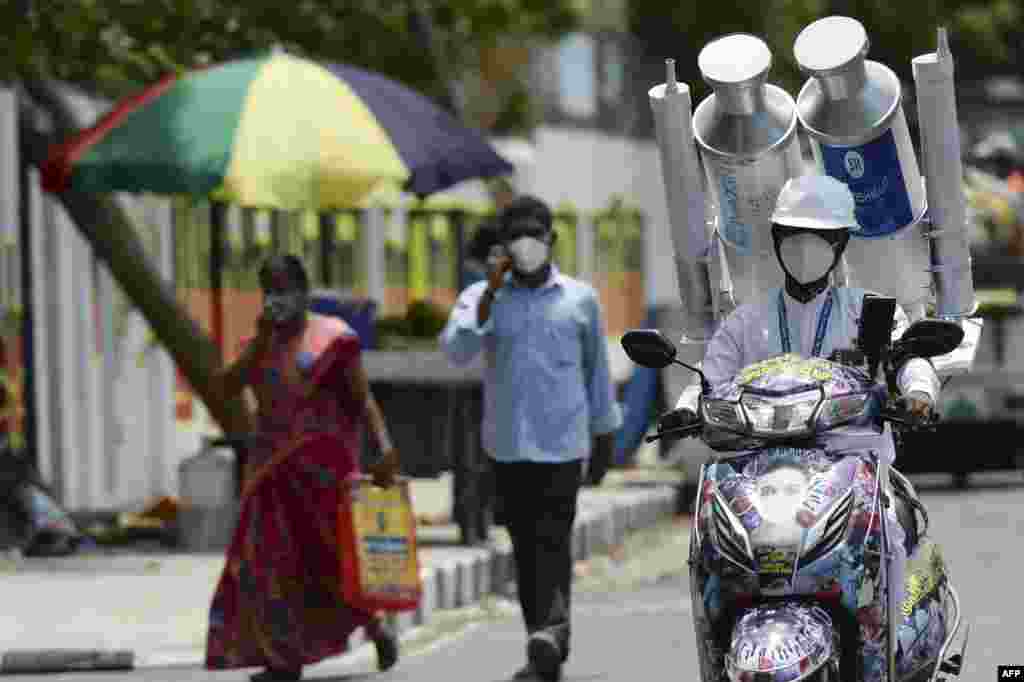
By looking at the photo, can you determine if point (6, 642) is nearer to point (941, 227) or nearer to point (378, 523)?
point (378, 523)

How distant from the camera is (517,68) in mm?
35375

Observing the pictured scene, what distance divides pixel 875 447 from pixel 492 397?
13.9 ft

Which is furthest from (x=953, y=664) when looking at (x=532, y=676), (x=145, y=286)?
(x=145, y=286)

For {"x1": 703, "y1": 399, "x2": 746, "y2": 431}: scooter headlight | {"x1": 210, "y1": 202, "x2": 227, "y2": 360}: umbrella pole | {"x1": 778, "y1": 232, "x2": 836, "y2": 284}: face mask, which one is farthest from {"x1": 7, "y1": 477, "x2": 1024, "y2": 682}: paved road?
{"x1": 703, "y1": 399, "x2": 746, "y2": 431}: scooter headlight

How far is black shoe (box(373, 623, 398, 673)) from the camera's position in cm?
1145

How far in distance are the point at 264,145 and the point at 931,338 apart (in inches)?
Answer: 326

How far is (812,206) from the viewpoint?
7.45 meters

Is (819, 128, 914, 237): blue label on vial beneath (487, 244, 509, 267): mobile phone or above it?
above

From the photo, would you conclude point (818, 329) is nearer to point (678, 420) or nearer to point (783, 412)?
point (678, 420)

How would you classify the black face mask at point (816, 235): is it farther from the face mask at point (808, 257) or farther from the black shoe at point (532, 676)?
the black shoe at point (532, 676)

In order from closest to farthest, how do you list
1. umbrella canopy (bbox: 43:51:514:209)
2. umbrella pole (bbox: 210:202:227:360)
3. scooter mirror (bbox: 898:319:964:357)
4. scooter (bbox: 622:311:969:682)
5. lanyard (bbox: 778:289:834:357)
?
scooter (bbox: 622:311:969:682), scooter mirror (bbox: 898:319:964:357), lanyard (bbox: 778:289:834:357), umbrella canopy (bbox: 43:51:514:209), umbrella pole (bbox: 210:202:227:360)

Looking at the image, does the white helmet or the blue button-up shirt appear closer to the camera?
the white helmet

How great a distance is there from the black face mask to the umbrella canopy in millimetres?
7476

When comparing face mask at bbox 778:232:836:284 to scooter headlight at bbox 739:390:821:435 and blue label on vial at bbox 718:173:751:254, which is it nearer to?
scooter headlight at bbox 739:390:821:435
